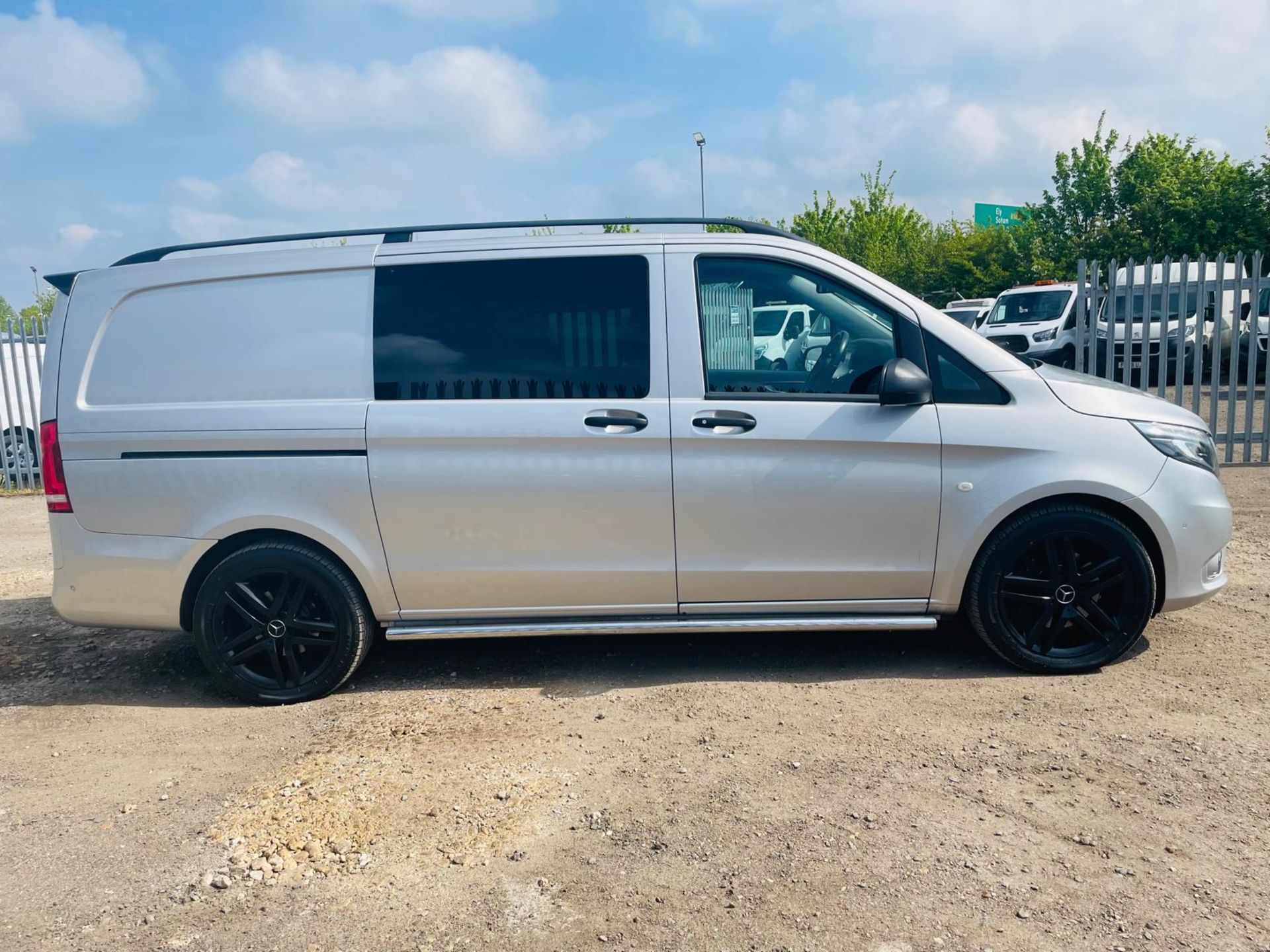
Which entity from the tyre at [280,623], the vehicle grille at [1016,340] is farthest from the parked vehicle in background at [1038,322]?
the tyre at [280,623]

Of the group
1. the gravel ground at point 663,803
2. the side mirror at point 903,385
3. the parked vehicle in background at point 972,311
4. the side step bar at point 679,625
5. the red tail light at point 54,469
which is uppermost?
the parked vehicle in background at point 972,311

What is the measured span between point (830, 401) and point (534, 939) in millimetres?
2544

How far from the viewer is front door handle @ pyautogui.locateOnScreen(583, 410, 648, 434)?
4328 millimetres

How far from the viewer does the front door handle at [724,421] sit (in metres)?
4.32

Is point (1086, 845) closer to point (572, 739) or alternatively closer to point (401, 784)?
point (572, 739)

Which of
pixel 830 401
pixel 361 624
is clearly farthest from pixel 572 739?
pixel 830 401

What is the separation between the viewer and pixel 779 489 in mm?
4332

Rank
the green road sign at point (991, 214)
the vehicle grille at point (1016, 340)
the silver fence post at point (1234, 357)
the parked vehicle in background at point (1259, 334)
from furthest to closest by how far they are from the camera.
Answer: the green road sign at point (991, 214) → the vehicle grille at point (1016, 340) → the silver fence post at point (1234, 357) → the parked vehicle in background at point (1259, 334)

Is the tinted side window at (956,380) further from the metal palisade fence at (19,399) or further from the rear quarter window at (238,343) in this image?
the metal palisade fence at (19,399)

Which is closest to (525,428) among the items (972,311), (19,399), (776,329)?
(776,329)

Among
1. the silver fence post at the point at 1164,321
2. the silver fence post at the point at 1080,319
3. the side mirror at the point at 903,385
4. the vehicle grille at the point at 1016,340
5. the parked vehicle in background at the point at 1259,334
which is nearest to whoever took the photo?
the side mirror at the point at 903,385

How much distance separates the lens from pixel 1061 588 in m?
4.38

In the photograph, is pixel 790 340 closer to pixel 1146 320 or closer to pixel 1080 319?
pixel 1080 319

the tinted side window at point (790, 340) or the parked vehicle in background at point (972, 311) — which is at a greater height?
the parked vehicle in background at point (972, 311)
